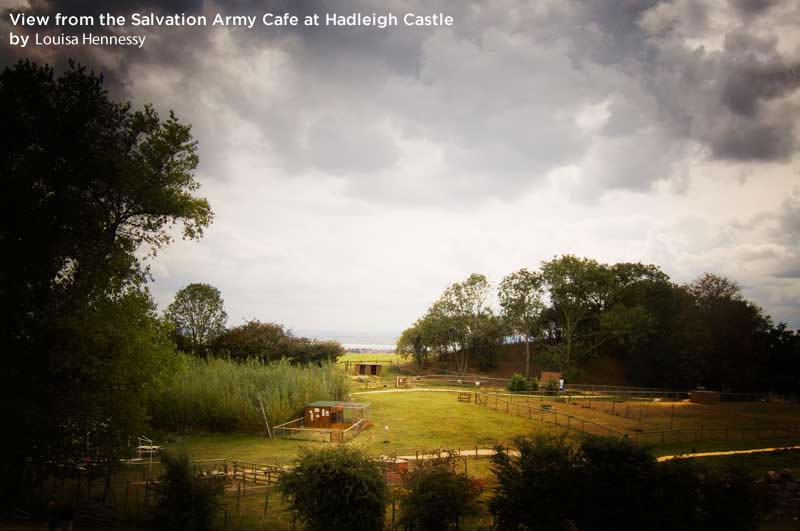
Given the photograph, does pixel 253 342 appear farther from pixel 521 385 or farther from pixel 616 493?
pixel 616 493

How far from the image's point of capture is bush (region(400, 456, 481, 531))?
14155 mm

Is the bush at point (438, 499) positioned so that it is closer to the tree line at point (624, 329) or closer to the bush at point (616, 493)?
the bush at point (616, 493)

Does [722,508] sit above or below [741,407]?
above

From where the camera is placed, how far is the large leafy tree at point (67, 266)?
1775cm

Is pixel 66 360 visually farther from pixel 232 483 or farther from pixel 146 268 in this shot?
pixel 232 483

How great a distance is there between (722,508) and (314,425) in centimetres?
2617

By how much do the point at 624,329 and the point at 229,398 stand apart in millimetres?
47407

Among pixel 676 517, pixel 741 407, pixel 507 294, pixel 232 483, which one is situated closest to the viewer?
pixel 676 517

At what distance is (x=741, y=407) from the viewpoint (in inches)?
1750

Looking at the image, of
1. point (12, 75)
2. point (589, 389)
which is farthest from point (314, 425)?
point (589, 389)

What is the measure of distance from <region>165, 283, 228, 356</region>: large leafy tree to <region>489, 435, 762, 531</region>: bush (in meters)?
55.9

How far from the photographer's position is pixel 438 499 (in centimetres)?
1413

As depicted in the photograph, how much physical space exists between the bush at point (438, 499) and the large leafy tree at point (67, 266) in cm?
1219

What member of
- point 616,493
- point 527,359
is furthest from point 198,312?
point 616,493
